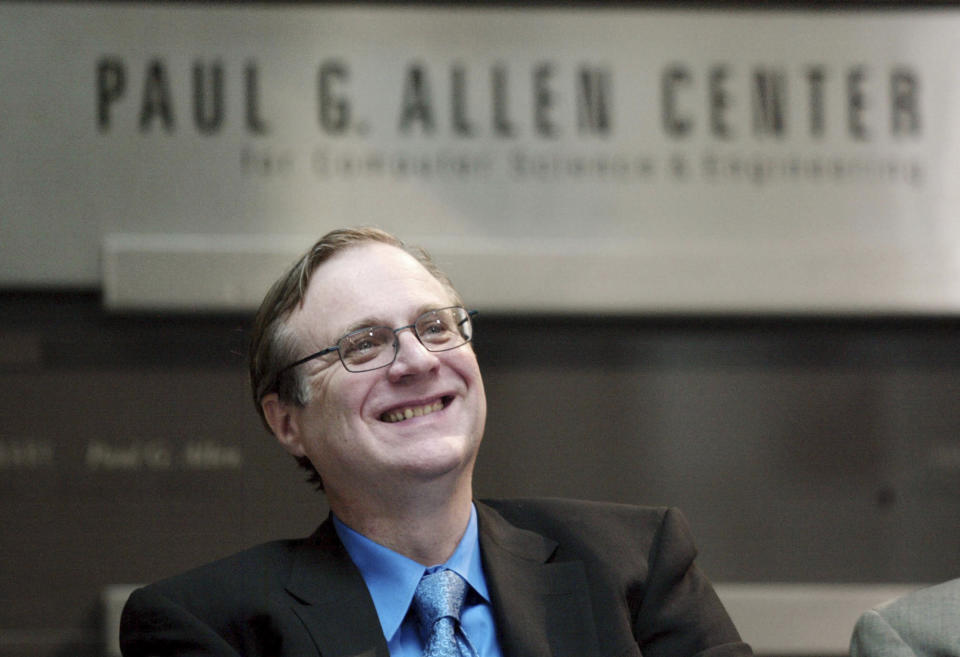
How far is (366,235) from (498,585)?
567 mm

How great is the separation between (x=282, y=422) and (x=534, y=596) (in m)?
0.47

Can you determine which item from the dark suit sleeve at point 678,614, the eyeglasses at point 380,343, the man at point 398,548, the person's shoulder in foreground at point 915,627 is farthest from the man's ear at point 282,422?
the person's shoulder in foreground at point 915,627

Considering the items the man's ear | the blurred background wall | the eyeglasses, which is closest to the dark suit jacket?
the man's ear

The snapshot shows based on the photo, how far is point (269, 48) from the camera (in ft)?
9.59

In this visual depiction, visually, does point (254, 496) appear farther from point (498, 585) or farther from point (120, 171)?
point (498, 585)

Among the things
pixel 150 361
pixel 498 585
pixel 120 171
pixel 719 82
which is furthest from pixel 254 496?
pixel 719 82

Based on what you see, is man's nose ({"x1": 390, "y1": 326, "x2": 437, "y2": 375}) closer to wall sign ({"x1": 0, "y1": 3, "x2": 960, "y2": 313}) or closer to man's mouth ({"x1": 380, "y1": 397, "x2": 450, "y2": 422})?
man's mouth ({"x1": 380, "y1": 397, "x2": 450, "y2": 422})

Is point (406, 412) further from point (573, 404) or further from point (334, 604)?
point (573, 404)

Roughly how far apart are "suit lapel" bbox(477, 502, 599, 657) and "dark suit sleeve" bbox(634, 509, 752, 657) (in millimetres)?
98

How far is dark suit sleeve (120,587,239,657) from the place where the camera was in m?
1.53

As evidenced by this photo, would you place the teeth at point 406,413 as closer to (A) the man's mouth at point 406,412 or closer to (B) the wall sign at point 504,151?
(A) the man's mouth at point 406,412

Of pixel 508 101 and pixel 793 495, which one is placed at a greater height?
pixel 508 101

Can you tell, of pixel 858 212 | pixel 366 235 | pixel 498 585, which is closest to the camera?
pixel 498 585

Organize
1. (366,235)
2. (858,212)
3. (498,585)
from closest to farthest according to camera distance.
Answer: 1. (498,585)
2. (366,235)
3. (858,212)
